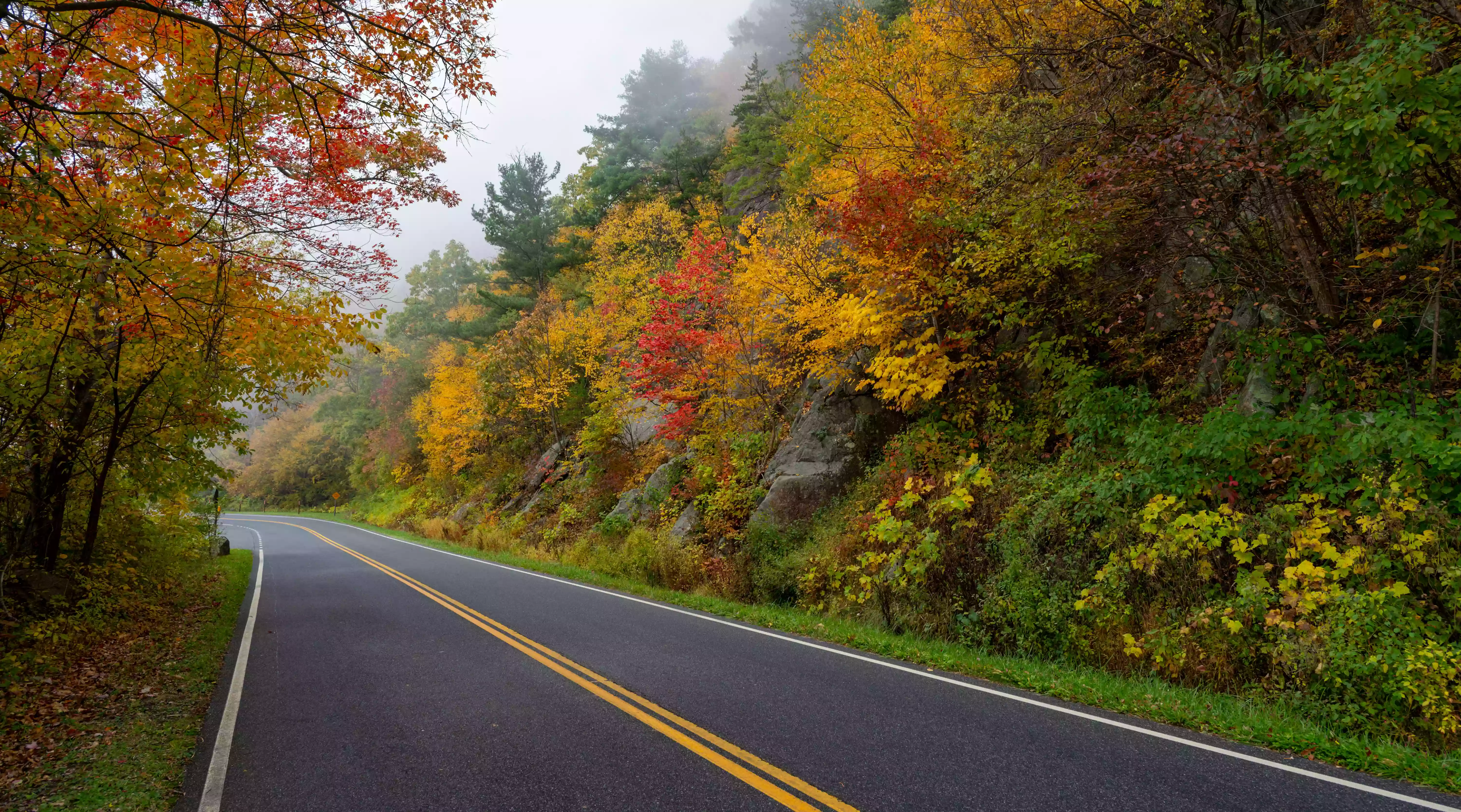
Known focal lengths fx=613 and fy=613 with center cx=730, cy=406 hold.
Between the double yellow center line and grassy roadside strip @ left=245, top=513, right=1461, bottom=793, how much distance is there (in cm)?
293

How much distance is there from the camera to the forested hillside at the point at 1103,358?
5.17 m

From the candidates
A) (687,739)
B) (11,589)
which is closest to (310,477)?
(11,589)

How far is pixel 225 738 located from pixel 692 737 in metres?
3.97

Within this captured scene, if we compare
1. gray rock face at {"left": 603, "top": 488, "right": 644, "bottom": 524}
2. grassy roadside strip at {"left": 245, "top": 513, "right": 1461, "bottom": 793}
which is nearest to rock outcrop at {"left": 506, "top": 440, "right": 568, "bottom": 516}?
gray rock face at {"left": 603, "top": 488, "right": 644, "bottom": 524}

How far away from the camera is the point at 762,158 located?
2408 cm

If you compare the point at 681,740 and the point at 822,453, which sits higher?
the point at 822,453

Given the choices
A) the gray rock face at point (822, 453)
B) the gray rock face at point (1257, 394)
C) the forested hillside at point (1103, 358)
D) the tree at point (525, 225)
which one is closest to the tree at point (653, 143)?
the tree at point (525, 225)

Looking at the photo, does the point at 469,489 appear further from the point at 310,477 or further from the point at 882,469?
the point at 310,477

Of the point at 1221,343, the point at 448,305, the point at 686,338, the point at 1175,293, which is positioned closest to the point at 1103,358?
the point at 1175,293

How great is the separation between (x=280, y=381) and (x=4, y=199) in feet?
30.1

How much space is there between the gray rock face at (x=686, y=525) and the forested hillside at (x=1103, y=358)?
97mm

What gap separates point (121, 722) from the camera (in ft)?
18.2

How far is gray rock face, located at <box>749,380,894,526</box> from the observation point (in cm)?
1183

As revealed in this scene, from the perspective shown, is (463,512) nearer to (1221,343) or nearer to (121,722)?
(121,722)
